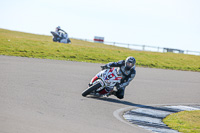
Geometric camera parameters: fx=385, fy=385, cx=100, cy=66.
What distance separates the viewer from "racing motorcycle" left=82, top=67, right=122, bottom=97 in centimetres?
1040

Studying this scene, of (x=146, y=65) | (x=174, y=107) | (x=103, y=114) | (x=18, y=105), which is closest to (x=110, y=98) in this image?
(x=174, y=107)

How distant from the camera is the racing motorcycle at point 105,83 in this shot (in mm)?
10398

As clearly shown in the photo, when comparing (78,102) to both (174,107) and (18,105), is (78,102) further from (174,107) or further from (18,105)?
(174,107)

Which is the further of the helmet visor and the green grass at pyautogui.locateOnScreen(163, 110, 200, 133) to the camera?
the helmet visor

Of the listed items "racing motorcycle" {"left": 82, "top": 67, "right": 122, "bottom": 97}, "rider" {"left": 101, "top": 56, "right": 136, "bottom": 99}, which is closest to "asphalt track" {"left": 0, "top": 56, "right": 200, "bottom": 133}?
"racing motorcycle" {"left": 82, "top": 67, "right": 122, "bottom": 97}

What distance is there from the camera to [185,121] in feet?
28.4

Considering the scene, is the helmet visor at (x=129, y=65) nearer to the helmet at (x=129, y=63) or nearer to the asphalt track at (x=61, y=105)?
the helmet at (x=129, y=63)

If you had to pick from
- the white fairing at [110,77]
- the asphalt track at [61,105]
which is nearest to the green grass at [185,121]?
the asphalt track at [61,105]

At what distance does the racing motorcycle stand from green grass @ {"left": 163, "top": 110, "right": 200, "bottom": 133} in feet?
6.20

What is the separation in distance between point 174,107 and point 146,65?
55.7 feet

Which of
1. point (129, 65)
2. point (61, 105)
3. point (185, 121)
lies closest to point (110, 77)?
point (129, 65)

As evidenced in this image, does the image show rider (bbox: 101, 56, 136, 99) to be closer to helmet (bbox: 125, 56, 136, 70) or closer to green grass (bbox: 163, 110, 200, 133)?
helmet (bbox: 125, 56, 136, 70)

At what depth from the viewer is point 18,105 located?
26.1 feet

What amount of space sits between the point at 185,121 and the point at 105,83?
2.61 m
